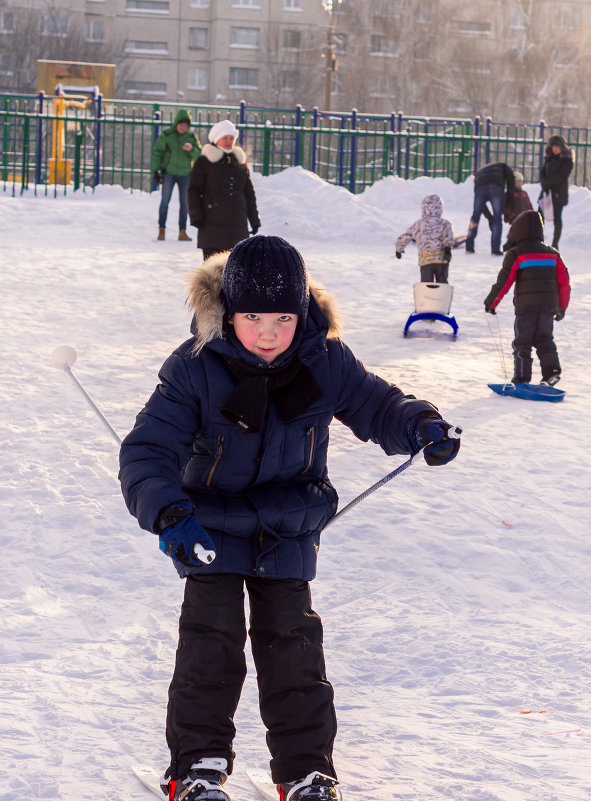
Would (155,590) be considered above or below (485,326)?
below

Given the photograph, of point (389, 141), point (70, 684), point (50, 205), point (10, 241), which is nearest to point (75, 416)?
point (70, 684)

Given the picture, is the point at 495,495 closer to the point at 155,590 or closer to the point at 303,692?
the point at 155,590

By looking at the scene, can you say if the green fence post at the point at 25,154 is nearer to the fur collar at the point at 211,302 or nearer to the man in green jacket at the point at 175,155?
the man in green jacket at the point at 175,155

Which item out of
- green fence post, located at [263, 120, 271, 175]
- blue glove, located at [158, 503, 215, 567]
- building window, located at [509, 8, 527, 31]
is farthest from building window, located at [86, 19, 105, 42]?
blue glove, located at [158, 503, 215, 567]

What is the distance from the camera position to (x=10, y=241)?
13219 millimetres

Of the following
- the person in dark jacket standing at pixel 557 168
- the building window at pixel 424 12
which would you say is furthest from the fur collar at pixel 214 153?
the building window at pixel 424 12

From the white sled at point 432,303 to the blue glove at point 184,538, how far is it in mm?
6754

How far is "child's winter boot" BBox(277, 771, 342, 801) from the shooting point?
2.24 metres

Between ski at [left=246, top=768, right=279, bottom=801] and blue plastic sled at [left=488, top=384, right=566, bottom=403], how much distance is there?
15.3 ft

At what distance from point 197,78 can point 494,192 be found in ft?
147

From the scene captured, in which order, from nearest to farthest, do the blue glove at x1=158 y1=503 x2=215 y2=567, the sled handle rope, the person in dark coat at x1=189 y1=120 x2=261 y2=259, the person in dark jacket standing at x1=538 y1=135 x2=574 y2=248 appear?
the blue glove at x1=158 y1=503 x2=215 y2=567 → the sled handle rope → the person in dark coat at x1=189 y1=120 x2=261 y2=259 → the person in dark jacket standing at x1=538 y1=135 x2=574 y2=248

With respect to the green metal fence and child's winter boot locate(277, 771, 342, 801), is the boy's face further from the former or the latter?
the green metal fence

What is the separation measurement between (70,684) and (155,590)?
0.80 metres

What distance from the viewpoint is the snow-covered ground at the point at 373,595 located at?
2.63 meters
